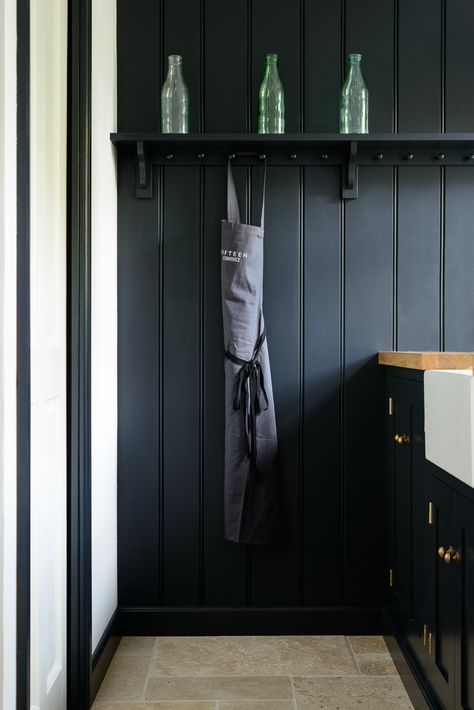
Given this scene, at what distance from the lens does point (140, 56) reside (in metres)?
2.41

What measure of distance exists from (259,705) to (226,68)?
6.98 feet

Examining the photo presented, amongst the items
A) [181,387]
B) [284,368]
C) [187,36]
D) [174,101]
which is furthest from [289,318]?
[187,36]

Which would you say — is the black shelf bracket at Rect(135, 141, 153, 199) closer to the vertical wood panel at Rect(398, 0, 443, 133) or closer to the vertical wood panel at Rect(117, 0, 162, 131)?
the vertical wood panel at Rect(117, 0, 162, 131)

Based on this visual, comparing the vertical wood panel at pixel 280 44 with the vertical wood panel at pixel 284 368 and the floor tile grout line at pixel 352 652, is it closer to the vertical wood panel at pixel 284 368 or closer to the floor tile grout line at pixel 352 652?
the vertical wood panel at pixel 284 368

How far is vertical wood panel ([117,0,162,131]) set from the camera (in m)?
2.40

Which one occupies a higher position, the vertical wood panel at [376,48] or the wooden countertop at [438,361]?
the vertical wood panel at [376,48]

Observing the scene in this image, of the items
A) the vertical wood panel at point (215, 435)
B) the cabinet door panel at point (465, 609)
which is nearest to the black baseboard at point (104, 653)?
the vertical wood panel at point (215, 435)

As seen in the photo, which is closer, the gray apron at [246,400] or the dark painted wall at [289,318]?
the gray apron at [246,400]

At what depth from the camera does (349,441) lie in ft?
7.93

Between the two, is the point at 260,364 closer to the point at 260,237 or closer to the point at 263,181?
the point at 260,237

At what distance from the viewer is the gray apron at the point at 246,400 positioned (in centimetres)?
231

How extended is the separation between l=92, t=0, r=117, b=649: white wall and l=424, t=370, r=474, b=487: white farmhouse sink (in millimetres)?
1017

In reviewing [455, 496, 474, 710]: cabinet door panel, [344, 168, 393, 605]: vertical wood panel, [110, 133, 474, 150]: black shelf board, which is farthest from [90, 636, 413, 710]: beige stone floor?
[110, 133, 474, 150]: black shelf board

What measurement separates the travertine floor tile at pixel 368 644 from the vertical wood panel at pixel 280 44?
184 cm
